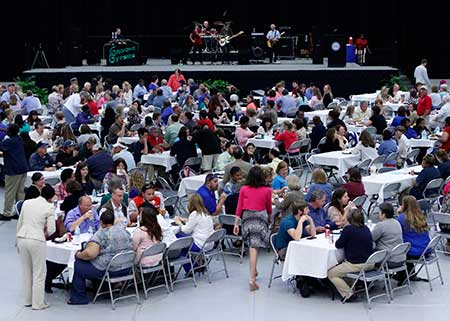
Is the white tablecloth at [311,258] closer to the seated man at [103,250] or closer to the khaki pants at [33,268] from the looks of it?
the seated man at [103,250]

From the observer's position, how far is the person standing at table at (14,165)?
15.5 meters

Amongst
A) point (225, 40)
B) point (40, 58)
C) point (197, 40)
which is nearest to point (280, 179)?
point (197, 40)

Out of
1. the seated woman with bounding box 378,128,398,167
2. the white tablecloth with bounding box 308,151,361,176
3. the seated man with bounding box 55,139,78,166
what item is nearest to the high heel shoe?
the seated man with bounding box 55,139,78,166

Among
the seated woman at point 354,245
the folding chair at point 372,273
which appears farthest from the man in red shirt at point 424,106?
the seated woman at point 354,245

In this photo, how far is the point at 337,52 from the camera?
3222 cm

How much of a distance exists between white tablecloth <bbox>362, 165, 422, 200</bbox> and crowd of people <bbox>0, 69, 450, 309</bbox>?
45 cm

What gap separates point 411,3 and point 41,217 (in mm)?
26664

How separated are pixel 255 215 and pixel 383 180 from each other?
3904 mm

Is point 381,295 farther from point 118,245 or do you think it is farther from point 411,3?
point 411,3

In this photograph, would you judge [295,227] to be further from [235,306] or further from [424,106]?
[424,106]

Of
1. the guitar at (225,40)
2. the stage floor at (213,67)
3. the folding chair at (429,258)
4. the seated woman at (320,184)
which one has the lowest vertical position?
the folding chair at (429,258)

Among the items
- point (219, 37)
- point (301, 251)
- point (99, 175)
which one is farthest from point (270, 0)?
point (301, 251)

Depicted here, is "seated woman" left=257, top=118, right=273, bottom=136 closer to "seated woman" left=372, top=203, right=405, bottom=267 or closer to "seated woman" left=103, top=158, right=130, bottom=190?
"seated woman" left=103, top=158, right=130, bottom=190

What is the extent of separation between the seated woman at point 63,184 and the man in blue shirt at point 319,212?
3.61m
